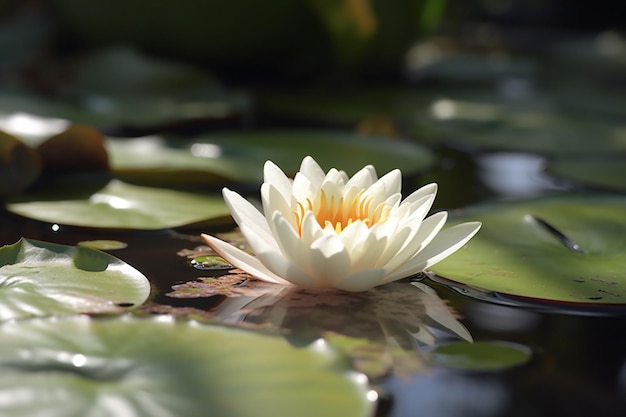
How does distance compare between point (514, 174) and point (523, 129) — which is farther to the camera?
point (523, 129)

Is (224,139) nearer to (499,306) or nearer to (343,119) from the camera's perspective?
(343,119)

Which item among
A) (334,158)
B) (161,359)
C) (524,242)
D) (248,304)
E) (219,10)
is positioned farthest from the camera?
(219,10)

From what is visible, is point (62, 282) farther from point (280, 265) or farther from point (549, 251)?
point (549, 251)

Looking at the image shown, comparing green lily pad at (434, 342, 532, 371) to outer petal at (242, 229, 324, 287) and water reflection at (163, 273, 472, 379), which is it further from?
outer petal at (242, 229, 324, 287)

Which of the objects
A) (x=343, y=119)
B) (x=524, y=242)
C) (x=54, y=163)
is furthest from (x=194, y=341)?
(x=343, y=119)

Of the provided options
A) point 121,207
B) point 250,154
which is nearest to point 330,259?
point 121,207

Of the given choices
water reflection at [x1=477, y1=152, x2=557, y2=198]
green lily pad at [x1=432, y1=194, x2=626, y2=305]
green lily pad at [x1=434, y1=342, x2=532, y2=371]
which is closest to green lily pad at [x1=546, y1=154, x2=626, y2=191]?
water reflection at [x1=477, y1=152, x2=557, y2=198]

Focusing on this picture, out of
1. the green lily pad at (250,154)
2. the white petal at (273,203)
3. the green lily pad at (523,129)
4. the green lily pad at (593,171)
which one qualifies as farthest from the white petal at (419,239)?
the green lily pad at (523,129)
